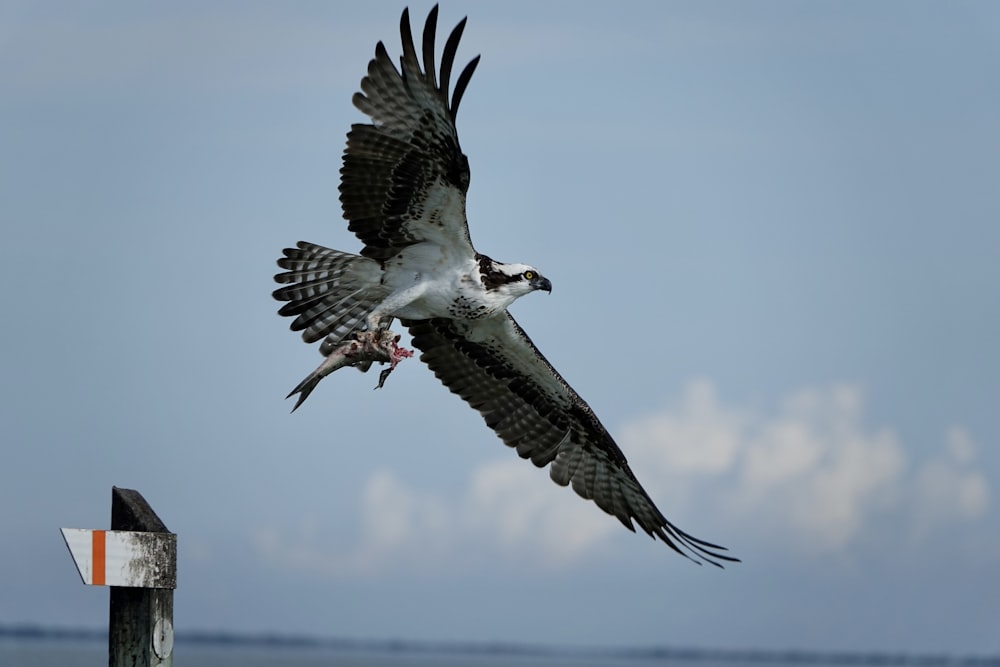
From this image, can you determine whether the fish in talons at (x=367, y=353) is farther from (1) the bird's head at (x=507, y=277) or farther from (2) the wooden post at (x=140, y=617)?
(2) the wooden post at (x=140, y=617)

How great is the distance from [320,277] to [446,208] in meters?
1.29

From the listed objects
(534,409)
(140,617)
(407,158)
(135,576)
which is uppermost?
(407,158)

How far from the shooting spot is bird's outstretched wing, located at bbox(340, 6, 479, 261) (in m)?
10.6

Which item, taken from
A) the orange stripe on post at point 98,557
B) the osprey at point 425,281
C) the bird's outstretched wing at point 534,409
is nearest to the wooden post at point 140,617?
the orange stripe on post at point 98,557

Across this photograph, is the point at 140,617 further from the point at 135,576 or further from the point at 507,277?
the point at 507,277

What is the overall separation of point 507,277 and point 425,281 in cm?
65

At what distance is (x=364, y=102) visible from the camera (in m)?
10.8

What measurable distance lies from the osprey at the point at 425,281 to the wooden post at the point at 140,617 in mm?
3538

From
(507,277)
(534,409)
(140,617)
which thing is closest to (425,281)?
(507,277)

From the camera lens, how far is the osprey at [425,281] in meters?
10.8

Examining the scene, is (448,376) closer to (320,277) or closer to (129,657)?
(320,277)

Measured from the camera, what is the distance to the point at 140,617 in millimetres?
7098

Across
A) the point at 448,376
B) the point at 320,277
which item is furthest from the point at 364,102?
the point at 448,376

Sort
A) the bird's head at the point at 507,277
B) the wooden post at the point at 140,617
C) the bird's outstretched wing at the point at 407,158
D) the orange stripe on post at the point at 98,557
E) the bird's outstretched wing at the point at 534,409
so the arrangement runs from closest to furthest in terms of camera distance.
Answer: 1. the orange stripe on post at the point at 98,557
2. the wooden post at the point at 140,617
3. the bird's outstretched wing at the point at 407,158
4. the bird's head at the point at 507,277
5. the bird's outstretched wing at the point at 534,409
